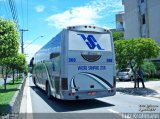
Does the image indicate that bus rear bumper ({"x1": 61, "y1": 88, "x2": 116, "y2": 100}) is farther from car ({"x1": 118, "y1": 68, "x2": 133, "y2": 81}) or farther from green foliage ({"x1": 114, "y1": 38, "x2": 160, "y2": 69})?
car ({"x1": 118, "y1": 68, "x2": 133, "y2": 81})

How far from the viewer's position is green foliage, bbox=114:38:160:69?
2234 cm

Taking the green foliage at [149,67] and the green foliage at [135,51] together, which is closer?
the green foliage at [135,51]

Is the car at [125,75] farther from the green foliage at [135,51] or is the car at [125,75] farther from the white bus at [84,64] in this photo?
the white bus at [84,64]

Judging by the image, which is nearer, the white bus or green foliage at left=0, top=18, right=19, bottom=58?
green foliage at left=0, top=18, right=19, bottom=58

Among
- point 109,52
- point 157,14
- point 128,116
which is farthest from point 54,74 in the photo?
point 157,14

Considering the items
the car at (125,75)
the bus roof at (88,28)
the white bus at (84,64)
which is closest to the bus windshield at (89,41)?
the white bus at (84,64)

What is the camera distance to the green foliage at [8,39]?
538 inches

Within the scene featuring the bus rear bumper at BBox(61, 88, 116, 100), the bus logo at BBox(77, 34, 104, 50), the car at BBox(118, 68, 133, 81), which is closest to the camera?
the bus rear bumper at BBox(61, 88, 116, 100)

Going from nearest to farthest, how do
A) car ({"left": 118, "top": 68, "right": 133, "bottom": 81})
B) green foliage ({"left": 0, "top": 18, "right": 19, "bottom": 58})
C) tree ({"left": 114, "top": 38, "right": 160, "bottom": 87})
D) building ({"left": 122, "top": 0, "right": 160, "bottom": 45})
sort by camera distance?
green foliage ({"left": 0, "top": 18, "right": 19, "bottom": 58})
tree ({"left": 114, "top": 38, "right": 160, "bottom": 87})
car ({"left": 118, "top": 68, "right": 133, "bottom": 81})
building ({"left": 122, "top": 0, "right": 160, "bottom": 45})

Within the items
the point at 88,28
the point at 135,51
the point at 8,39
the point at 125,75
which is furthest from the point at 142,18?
the point at 8,39

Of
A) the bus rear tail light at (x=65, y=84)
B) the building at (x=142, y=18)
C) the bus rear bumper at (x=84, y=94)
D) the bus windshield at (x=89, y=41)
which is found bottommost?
the bus rear bumper at (x=84, y=94)

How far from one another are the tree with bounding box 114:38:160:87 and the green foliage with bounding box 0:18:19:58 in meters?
10.5

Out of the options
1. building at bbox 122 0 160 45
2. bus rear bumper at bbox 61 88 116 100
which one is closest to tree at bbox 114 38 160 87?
bus rear bumper at bbox 61 88 116 100

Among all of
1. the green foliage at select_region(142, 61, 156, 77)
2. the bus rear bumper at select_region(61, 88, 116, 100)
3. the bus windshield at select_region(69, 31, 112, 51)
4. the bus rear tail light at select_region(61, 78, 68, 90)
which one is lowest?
the bus rear bumper at select_region(61, 88, 116, 100)
